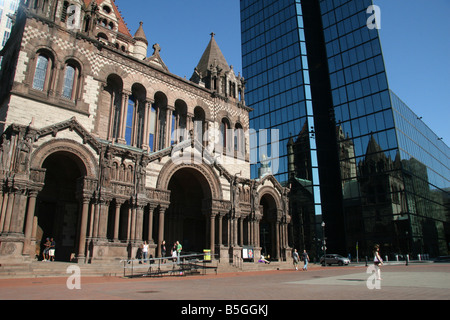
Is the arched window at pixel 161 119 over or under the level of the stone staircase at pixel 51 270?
over

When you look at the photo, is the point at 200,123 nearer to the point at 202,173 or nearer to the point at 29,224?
the point at 202,173

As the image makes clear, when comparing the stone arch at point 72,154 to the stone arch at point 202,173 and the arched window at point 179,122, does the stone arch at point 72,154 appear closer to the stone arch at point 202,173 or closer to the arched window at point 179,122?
the stone arch at point 202,173

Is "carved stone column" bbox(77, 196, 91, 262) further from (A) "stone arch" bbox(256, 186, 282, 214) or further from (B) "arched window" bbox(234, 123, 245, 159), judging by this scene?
(B) "arched window" bbox(234, 123, 245, 159)

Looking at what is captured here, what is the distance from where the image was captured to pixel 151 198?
85.5 feet

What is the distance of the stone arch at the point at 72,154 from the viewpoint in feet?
70.9

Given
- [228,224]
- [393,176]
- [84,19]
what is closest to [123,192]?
[228,224]

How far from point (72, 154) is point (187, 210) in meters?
12.4

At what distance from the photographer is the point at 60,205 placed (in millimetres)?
25344

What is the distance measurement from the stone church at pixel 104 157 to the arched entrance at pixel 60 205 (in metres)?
0.07

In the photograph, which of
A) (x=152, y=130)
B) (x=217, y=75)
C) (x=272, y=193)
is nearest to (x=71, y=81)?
(x=152, y=130)

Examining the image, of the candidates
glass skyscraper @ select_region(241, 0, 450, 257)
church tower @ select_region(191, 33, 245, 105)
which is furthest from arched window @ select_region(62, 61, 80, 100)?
glass skyscraper @ select_region(241, 0, 450, 257)

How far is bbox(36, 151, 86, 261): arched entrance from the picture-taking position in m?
24.8

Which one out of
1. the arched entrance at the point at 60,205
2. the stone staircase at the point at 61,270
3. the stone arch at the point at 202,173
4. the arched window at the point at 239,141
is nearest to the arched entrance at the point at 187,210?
the stone arch at the point at 202,173
